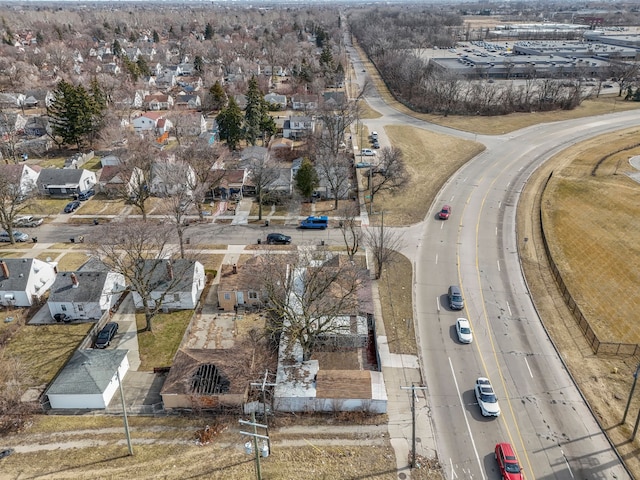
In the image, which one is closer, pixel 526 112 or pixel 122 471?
pixel 122 471

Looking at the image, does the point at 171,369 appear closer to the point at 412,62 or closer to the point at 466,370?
the point at 466,370

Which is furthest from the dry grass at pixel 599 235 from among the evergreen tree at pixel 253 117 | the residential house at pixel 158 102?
the residential house at pixel 158 102

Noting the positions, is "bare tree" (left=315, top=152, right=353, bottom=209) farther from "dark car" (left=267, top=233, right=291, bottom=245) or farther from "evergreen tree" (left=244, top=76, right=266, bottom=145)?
"evergreen tree" (left=244, top=76, right=266, bottom=145)

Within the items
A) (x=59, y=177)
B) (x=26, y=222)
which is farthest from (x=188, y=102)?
(x=26, y=222)

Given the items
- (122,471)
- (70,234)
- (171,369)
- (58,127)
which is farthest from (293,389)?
(58,127)

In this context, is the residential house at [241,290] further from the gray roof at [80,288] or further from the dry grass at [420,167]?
the dry grass at [420,167]

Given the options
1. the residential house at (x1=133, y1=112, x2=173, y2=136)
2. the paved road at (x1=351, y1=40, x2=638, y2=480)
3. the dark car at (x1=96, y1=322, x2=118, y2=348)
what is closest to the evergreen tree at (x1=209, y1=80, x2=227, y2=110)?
the residential house at (x1=133, y1=112, x2=173, y2=136)

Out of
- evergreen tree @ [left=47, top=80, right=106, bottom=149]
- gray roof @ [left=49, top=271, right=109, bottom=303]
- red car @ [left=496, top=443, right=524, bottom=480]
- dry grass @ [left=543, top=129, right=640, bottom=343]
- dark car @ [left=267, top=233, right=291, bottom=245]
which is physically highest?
evergreen tree @ [left=47, top=80, right=106, bottom=149]
